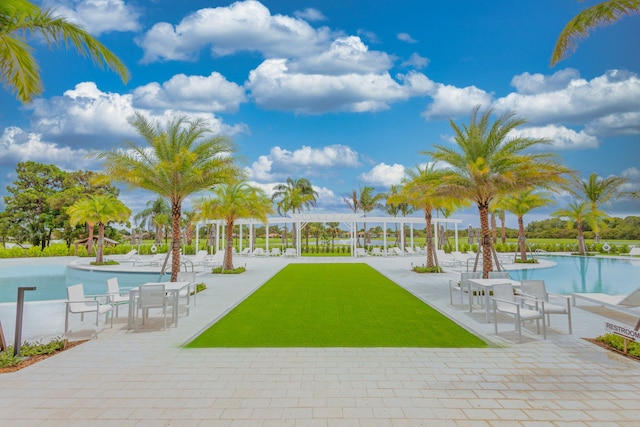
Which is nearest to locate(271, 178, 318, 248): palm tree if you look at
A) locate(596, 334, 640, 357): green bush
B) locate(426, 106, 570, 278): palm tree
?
locate(426, 106, 570, 278): palm tree

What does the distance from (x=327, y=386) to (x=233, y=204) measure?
13387 mm

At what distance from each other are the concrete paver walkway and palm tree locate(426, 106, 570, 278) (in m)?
5.67

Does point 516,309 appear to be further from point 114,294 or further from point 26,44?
point 26,44

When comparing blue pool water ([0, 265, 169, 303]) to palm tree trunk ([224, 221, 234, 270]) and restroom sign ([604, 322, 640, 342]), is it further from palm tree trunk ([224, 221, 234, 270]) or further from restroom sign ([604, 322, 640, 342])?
restroom sign ([604, 322, 640, 342])

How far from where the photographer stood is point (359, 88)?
18.7 meters

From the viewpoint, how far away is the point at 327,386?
390cm

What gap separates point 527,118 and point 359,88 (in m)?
9.74

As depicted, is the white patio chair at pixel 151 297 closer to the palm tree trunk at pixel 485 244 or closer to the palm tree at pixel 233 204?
the palm tree trunk at pixel 485 244

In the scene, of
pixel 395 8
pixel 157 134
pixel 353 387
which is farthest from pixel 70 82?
pixel 353 387

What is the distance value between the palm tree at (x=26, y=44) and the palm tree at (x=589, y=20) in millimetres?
7767

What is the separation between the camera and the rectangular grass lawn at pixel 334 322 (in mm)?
5656

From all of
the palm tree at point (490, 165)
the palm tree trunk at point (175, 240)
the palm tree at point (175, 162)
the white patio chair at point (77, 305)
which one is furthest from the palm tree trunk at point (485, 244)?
the white patio chair at point (77, 305)

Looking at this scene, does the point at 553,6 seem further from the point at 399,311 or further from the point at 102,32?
the point at 102,32

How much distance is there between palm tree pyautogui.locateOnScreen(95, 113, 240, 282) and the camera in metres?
11.0
